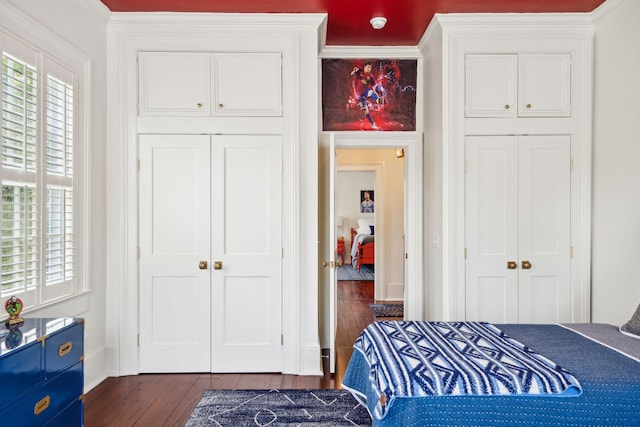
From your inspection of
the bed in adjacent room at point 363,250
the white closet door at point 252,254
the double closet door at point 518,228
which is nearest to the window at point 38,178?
the white closet door at point 252,254

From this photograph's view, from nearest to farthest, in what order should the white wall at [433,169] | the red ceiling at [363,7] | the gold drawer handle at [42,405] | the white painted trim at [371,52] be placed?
1. the gold drawer handle at [42,405]
2. the red ceiling at [363,7]
3. the white wall at [433,169]
4. the white painted trim at [371,52]

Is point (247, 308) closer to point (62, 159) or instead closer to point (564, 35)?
point (62, 159)

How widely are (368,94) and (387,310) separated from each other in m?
2.88

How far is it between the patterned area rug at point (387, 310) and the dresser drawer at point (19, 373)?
387cm

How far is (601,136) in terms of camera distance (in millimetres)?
3027

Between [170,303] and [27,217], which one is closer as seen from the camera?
[27,217]

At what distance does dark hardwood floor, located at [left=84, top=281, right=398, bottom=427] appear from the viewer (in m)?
2.48

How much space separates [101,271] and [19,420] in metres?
1.52

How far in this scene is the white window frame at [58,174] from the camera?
2.24 m

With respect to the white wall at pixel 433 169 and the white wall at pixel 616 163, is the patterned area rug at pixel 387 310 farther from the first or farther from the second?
the white wall at pixel 616 163

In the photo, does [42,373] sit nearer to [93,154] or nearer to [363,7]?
Answer: [93,154]

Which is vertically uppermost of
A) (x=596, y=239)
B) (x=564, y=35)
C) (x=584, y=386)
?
(x=564, y=35)

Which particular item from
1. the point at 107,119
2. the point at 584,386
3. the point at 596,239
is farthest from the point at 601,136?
the point at 107,119

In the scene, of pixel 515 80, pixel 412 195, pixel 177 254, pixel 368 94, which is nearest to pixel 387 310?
pixel 412 195
